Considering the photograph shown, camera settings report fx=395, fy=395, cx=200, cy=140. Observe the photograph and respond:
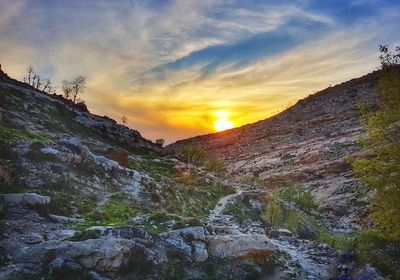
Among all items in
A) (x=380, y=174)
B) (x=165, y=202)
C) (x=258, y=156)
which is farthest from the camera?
(x=258, y=156)

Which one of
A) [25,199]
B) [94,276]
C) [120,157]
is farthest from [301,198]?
[94,276]

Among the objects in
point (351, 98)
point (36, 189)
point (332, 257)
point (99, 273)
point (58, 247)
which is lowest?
point (332, 257)

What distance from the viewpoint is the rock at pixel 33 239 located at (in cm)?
2445

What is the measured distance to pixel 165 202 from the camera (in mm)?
45750

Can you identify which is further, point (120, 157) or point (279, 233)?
point (120, 157)

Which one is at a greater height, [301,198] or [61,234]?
[61,234]

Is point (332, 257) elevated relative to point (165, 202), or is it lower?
lower

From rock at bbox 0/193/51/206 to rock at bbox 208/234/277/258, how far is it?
13349mm

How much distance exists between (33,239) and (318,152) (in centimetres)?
8074

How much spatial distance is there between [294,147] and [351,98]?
2145 inches

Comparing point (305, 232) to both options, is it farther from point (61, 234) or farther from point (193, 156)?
point (193, 156)

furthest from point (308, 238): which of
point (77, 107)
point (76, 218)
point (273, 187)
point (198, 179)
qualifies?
point (77, 107)

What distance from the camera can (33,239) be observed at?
2467cm

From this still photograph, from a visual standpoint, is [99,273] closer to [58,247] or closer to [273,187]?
[58,247]
